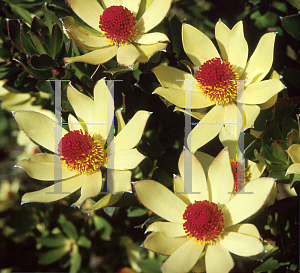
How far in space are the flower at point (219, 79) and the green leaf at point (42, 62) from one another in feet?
1.51

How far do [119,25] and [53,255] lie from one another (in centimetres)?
139

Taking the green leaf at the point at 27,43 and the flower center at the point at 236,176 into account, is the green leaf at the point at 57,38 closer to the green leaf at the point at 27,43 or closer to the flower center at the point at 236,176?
the green leaf at the point at 27,43

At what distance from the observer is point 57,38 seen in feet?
4.21

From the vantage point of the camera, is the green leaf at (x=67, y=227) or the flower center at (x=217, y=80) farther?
the green leaf at (x=67, y=227)

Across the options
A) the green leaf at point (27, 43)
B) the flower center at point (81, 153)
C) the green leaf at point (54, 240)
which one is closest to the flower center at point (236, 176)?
the flower center at point (81, 153)

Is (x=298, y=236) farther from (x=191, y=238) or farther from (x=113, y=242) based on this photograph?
(x=113, y=242)

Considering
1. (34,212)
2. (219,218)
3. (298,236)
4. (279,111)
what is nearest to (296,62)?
(279,111)

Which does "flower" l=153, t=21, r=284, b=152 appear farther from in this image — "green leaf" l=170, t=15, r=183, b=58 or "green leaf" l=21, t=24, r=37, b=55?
"green leaf" l=21, t=24, r=37, b=55

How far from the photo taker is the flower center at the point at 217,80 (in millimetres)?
1191

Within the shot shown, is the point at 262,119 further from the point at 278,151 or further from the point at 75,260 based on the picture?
the point at 75,260

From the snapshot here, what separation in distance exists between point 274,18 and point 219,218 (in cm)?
112

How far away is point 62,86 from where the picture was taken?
1.37 m

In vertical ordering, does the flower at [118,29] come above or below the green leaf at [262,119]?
above

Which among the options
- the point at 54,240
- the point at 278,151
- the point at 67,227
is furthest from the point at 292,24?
the point at 54,240
